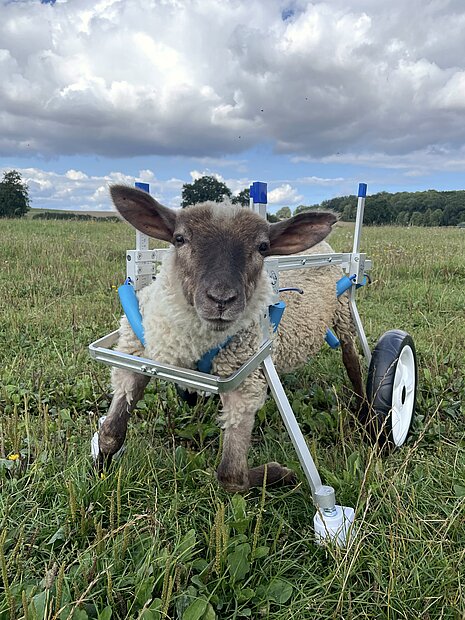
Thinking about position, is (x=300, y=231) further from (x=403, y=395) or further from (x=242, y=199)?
(x=403, y=395)

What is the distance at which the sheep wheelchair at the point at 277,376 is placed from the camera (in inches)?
85.7

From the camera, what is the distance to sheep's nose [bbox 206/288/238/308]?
209 cm

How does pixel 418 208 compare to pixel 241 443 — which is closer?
pixel 241 443

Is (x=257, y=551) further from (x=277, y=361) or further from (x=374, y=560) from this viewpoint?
(x=277, y=361)

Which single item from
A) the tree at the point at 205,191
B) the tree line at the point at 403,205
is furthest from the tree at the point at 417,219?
the tree at the point at 205,191

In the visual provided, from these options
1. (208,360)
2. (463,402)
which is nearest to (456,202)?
(463,402)

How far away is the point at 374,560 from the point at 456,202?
32.7 metres

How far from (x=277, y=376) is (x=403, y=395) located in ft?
5.37

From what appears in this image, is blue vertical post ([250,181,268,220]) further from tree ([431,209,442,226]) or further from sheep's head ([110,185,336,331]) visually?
tree ([431,209,442,226])

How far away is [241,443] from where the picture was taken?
235 cm

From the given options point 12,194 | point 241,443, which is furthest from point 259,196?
point 12,194

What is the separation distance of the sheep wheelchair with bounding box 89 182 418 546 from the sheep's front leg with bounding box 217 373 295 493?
0.37 feet

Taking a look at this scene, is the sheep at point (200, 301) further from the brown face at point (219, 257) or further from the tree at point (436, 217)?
the tree at point (436, 217)

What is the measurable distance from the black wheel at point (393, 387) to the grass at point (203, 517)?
162mm
